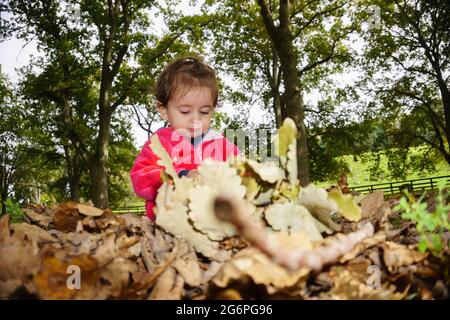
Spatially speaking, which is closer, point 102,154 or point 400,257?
point 400,257

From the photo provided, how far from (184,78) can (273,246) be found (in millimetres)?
1954

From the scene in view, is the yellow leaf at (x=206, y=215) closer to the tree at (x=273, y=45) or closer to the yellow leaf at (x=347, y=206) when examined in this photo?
the yellow leaf at (x=347, y=206)

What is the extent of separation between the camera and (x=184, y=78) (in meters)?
2.33

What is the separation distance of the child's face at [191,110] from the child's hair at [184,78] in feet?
0.18

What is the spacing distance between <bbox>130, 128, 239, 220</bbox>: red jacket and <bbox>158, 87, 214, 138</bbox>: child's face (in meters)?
0.06

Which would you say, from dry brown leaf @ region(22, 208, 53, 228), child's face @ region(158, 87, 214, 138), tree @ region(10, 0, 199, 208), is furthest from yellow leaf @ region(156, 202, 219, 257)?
tree @ region(10, 0, 199, 208)

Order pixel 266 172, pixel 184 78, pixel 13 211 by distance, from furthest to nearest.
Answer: pixel 184 78 → pixel 13 211 → pixel 266 172

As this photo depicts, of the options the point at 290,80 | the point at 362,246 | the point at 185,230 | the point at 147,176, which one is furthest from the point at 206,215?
the point at 290,80

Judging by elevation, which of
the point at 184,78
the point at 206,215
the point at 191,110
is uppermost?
the point at 184,78

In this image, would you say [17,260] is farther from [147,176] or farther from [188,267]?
[147,176]

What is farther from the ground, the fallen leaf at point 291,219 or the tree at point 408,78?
the tree at point 408,78

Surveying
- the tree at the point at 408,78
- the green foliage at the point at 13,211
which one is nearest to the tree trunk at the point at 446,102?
the tree at the point at 408,78

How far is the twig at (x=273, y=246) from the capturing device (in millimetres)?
466
